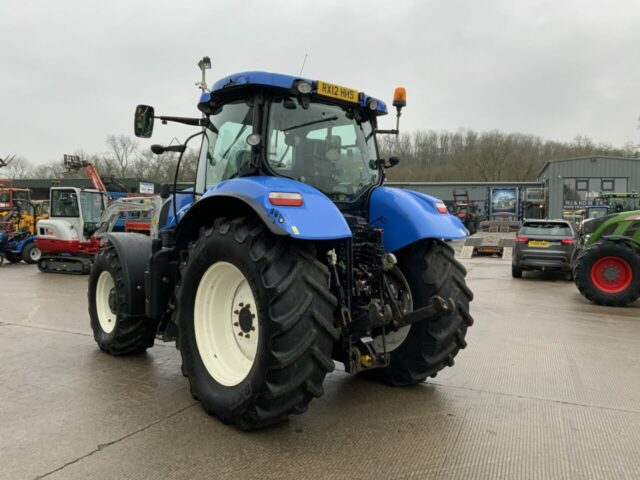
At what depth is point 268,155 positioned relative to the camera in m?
3.55

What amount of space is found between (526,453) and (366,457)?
3.21 ft

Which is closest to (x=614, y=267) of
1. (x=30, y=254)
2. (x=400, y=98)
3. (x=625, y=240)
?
(x=625, y=240)

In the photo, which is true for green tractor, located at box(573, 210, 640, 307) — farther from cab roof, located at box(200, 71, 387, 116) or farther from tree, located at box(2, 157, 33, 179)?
tree, located at box(2, 157, 33, 179)

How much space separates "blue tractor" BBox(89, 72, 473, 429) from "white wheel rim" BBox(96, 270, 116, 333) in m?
1.04

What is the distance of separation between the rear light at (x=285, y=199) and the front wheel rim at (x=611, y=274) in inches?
304

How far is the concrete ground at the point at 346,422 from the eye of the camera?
2793 mm

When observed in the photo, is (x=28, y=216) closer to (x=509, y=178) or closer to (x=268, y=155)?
(x=268, y=155)

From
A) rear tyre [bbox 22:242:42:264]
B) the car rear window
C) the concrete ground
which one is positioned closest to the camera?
the concrete ground

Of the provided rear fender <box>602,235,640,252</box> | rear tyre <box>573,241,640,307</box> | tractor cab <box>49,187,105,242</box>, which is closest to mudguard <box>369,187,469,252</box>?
rear tyre <box>573,241,640,307</box>

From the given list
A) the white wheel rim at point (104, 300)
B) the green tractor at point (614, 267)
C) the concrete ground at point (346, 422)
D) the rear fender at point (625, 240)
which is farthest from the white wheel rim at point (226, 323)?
the rear fender at point (625, 240)

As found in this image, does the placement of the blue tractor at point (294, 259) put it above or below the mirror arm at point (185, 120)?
below

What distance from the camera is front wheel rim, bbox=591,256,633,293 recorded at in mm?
8766

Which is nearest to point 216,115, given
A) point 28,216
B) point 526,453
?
point 526,453

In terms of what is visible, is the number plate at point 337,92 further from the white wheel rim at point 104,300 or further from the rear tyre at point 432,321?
the white wheel rim at point 104,300
